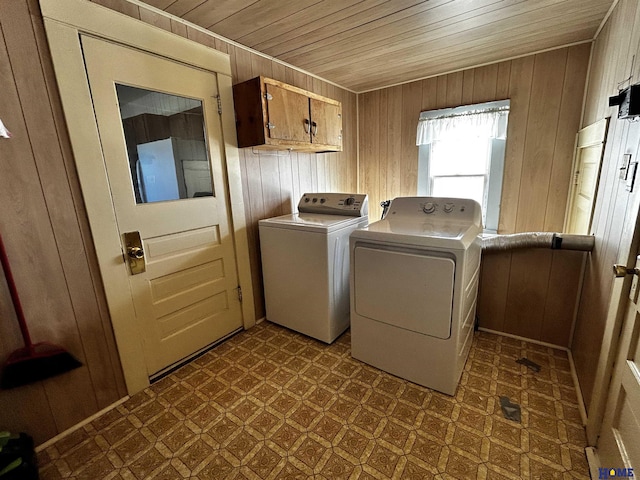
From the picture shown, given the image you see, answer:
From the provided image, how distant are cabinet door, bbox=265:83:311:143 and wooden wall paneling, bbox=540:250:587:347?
2105mm

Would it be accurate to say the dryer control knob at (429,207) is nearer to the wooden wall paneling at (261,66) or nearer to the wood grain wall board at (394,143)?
the wood grain wall board at (394,143)

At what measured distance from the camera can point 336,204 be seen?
2549 mm

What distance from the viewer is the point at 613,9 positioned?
1801 mm

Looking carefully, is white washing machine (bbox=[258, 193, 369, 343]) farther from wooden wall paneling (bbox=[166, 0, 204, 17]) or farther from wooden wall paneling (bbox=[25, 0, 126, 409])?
wooden wall paneling (bbox=[166, 0, 204, 17])

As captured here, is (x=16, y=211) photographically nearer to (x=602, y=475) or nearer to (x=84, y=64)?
(x=84, y=64)

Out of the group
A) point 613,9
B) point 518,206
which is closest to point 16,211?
A: point 613,9

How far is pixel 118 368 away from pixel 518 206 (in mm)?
3579

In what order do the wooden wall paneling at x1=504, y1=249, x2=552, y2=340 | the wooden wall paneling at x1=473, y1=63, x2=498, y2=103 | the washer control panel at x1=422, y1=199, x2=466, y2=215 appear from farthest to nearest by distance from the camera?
1. the wooden wall paneling at x1=473, y1=63, x2=498, y2=103
2. the wooden wall paneling at x1=504, y1=249, x2=552, y2=340
3. the washer control panel at x1=422, y1=199, x2=466, y2=215

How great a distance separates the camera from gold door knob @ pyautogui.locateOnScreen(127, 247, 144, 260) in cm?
169

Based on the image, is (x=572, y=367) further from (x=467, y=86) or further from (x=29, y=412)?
(x=29, y=412)

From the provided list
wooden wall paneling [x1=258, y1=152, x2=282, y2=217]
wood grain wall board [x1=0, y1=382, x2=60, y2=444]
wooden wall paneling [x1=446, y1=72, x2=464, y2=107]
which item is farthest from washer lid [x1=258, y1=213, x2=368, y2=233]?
wooden wall paneling [x1=446, y1=72, x2=464, y2=107]

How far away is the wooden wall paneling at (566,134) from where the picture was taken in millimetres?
2396

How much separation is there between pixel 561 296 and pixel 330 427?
1848 millimetres

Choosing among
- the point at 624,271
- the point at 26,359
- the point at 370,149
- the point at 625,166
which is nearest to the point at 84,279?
the point at 26,359
